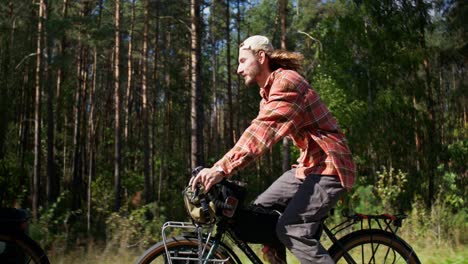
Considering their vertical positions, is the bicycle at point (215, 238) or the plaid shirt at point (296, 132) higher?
the plaid shirt at point (296, 132)

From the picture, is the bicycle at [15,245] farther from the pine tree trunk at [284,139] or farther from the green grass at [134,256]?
the pine tree trunk at [284,139]

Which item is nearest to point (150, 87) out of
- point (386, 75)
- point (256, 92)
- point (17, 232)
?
point (256, 92)

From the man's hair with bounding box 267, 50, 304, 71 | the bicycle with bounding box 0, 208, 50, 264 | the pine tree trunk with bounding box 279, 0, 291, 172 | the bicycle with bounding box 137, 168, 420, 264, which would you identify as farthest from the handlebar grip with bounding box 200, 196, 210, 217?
the pine tree trunk with bounding box 279, 0, 291, 172

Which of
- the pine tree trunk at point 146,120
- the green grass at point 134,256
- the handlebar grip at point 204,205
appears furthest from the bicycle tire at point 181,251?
the pine tree trunk at point 146,120

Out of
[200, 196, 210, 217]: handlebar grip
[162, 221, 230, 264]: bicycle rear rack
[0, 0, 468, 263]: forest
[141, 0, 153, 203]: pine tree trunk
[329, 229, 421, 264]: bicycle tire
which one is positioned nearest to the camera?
[200, 196, 210, 217]: handlebar grip

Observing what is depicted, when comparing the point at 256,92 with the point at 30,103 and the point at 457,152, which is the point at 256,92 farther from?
the point at 457,152

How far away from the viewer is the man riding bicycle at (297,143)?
2902 mm

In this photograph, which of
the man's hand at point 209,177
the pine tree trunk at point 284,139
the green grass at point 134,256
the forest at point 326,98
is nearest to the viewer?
the man's hand at point 209,177

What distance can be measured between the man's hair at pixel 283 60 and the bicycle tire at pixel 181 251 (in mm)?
1090

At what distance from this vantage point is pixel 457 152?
18.9 meters

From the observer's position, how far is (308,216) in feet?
10.0

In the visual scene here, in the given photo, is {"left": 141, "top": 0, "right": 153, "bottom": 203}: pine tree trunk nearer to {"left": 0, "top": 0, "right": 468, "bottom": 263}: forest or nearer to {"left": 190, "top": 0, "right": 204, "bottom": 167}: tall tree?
{"left": 0, "top": 0, "right": 468, "bottom": 263}: forest

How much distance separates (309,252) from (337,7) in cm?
2914

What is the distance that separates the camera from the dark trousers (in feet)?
9.99
